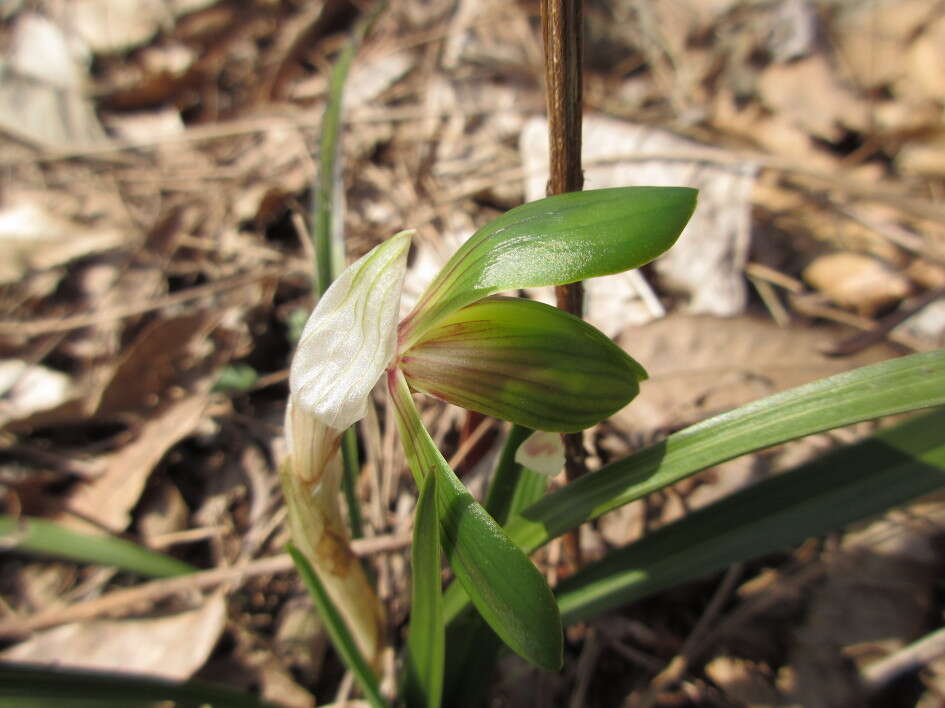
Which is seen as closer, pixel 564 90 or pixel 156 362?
pixel 564 90

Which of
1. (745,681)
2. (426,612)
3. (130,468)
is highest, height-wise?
(426,612)

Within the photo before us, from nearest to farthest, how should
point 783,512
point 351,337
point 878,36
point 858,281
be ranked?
point 351,337
point 783,512
point 858,281
point 878,36

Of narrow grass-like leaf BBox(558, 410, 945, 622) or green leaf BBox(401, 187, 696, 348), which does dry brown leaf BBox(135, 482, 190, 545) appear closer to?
narrow grass-like leaf BBox(558, 410, 945, 622)

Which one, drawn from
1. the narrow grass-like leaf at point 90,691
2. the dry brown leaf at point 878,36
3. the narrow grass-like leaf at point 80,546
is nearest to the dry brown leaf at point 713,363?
the narrow grass-like leaf at point 90,691

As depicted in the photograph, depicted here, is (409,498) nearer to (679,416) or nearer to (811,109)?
(679,416)

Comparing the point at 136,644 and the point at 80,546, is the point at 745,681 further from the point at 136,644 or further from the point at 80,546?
the point at 80,546

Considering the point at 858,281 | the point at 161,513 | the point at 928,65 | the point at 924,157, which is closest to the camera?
the point at 161,513

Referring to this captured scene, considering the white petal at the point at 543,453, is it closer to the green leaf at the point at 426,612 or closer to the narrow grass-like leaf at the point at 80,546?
the green leaf at the point at 426,612

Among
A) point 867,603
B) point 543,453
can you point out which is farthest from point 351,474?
point 867,603
